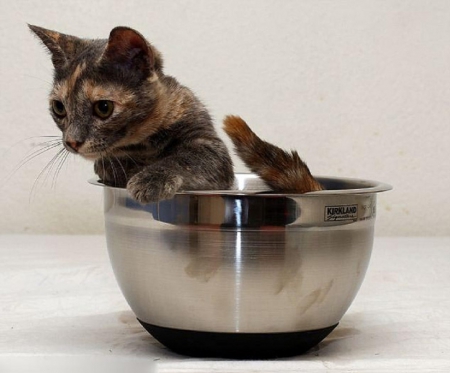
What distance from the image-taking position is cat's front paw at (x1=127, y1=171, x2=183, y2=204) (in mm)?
887

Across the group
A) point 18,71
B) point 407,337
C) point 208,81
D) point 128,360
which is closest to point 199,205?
point 128,360

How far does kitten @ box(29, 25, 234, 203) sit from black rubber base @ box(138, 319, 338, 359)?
19 centimetres

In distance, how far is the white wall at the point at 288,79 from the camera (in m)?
2.11

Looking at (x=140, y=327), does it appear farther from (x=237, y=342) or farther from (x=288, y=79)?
(x=288, y=79)

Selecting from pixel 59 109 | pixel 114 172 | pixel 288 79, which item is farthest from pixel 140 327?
pixel 288 79

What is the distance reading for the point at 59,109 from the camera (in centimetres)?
107

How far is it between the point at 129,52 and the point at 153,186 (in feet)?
0.76

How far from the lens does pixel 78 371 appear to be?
975 mm

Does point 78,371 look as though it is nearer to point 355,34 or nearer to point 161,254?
point 161,254

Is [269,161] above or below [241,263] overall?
above

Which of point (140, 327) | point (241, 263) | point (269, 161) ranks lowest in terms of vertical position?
point (140, 327)

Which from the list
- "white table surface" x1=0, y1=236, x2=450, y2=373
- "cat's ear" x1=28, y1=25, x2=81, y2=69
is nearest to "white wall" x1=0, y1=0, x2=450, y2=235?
"white table surface" x1=0, y1=236, x2=450, y2=373

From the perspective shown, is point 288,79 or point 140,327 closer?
point 140,327

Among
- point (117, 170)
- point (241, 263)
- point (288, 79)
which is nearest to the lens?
point (241, 263)
